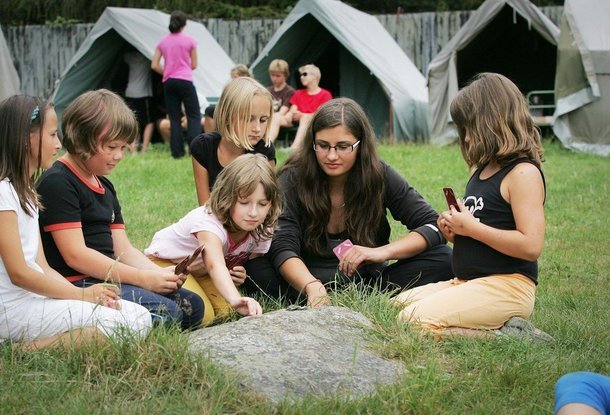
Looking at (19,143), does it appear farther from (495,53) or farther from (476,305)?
(495,53)

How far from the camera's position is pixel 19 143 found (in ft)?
12.3

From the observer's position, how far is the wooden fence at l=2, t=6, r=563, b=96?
18.6 meters

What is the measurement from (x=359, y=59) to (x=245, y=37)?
5.18 metres

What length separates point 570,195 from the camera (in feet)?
28.8

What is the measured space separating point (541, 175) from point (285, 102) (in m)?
9.34

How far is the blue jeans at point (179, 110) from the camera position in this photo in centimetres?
1173

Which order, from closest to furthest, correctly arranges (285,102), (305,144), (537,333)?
1. (537,333)
2. (305,144)
3. (285,102)

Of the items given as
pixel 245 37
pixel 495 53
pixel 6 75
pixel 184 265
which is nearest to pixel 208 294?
pixel 184 265

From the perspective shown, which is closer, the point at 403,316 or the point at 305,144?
the point at 403,316

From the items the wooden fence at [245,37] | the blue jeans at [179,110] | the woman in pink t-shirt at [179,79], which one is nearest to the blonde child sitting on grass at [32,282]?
the blue jeans at [179,110]

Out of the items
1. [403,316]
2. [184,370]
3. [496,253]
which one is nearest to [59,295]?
[184,370]

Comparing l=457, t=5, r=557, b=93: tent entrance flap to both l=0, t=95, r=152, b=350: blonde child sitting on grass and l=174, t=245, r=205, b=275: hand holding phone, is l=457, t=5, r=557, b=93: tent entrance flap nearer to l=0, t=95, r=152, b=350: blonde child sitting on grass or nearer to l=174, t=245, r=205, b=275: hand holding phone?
l=174, t=245, r=205, b=275: hand holding phone

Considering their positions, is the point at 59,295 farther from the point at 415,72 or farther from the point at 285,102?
the point at 415,72

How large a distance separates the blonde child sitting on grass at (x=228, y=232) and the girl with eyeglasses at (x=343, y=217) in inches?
8.6
